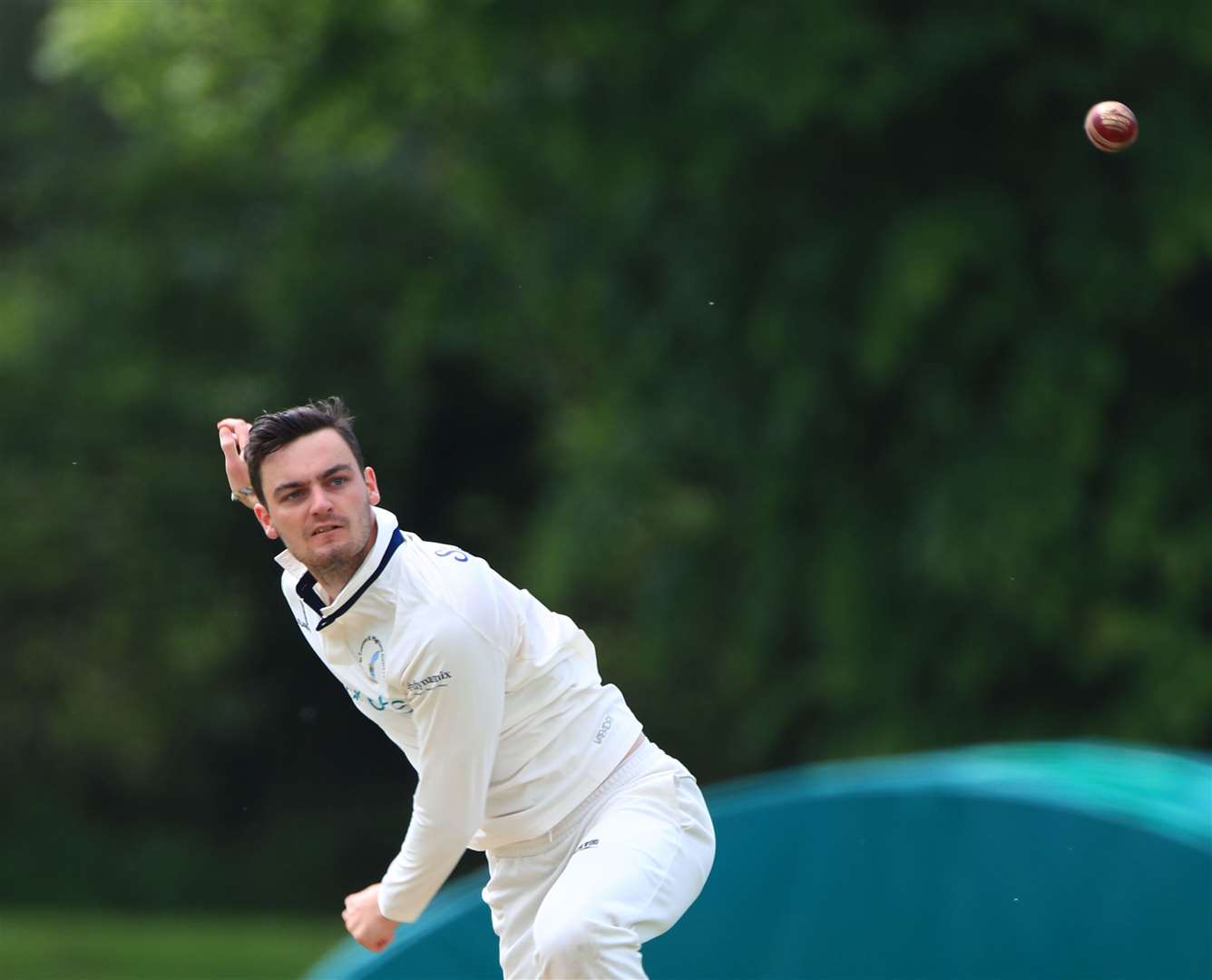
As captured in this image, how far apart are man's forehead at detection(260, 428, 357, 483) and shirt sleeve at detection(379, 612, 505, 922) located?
0.46m

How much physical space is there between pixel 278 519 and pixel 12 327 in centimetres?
1639

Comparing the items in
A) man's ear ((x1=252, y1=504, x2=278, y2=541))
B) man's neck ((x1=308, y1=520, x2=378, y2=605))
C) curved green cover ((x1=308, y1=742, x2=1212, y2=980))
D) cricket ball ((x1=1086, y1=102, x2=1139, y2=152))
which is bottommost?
curved green cover ((x1=308, y1=742, x2=1212, y2=980))

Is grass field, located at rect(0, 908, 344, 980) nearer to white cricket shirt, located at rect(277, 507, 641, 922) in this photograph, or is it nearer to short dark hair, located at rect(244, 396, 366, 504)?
white cricket shirt, located at rect(277, 507, 641, 922)

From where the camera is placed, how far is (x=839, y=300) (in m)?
15.4

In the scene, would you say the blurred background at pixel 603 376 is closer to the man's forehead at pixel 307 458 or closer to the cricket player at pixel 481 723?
the cricket player at pixel 481 723

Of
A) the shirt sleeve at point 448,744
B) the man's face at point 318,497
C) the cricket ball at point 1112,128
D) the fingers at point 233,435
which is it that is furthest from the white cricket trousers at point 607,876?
the cricket ball at point 1112,128

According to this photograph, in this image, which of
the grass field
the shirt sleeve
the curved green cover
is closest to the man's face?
the shirt sleeve

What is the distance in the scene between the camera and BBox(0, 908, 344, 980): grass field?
57.0 feet

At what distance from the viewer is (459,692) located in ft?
15.1

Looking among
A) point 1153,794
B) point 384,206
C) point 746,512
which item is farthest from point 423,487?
point 1153,794

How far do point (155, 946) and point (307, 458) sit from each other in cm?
1536

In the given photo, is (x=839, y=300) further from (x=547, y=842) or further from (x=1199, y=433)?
(x=547, y=842)

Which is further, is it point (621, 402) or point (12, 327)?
point (12, 327)

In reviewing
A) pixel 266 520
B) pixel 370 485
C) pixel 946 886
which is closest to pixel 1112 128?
pixel 370 485
